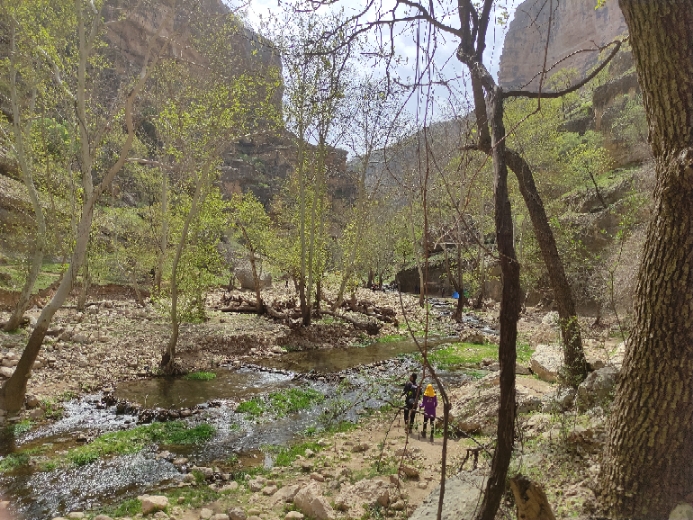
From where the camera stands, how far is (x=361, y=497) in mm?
5395

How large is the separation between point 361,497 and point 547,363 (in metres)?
7.35

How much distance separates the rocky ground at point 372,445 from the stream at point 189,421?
0.61 metres

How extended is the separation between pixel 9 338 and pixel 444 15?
1331cm

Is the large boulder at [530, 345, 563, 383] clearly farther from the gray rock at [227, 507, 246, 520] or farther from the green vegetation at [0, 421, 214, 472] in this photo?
the green vegetation at [0, 421, 214, 472]

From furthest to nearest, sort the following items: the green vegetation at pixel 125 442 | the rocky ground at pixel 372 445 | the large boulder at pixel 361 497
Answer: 1. the green vegetation at pixel 125 442
2. the large boulder at pixel 361 497
3. the rocky ground at pixel 372 445

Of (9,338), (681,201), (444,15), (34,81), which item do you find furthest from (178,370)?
(681,201)

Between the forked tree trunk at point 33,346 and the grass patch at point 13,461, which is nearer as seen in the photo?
the grass patch at point 13,461

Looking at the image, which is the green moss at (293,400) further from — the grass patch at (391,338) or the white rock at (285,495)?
the grass patch at (391,338)

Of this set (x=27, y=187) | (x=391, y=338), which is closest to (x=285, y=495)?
(x=27, y=187)

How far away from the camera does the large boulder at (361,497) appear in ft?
17.0

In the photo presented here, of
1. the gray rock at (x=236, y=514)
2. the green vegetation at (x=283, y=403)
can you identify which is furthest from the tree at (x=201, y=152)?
the gray rock at (x=236, y=514)

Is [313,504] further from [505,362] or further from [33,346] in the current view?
[33,346]

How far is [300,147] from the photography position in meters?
18.5

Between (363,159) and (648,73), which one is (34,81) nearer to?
(363,159)
